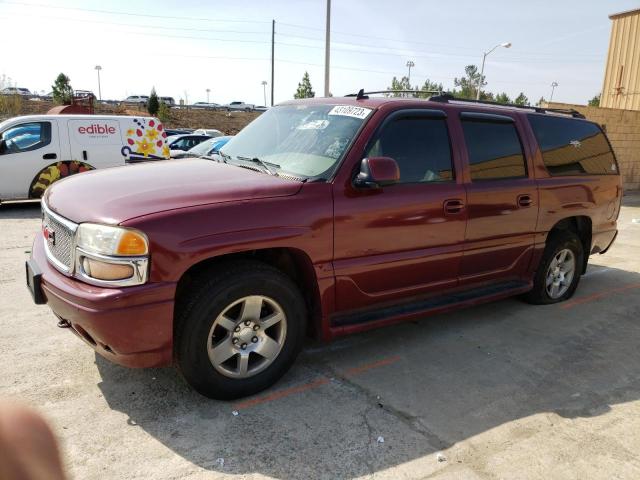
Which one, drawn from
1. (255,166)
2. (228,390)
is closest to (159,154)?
(255,166)

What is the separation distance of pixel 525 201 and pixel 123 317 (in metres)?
3.54

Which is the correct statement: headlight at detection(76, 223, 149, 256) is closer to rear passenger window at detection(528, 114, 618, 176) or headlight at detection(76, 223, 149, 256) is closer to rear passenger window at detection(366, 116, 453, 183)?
rear passenger window at detection(366, 116, 453, 183)

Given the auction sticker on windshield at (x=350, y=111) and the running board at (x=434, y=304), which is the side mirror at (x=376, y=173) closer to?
the auction sticker on windshield at (x=350, y=111)

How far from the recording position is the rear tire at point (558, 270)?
5180 millimetres

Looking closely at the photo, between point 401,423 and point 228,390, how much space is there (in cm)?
109

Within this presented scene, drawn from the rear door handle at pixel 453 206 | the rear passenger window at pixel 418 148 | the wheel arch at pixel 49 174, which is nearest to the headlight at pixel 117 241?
the rear passenger window at pixel 418 148

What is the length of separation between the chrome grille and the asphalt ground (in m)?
0.85

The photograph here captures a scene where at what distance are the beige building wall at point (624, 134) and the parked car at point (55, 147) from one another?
11.2 m

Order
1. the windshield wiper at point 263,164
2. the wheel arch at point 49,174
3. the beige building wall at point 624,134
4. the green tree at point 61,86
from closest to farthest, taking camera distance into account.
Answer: the windshield wiper at point 263,164 → the wheel arch at point 49,174 → the beige building wall at point 624,134 → the green tree at point 61,86

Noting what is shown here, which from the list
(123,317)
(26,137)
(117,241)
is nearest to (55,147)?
(26,137)

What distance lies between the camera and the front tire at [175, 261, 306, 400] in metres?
3.07

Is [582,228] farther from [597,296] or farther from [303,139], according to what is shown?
[303,139]

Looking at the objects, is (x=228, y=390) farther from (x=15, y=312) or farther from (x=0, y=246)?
(x=0, y=246)

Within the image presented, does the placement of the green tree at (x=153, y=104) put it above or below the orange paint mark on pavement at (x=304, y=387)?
above
